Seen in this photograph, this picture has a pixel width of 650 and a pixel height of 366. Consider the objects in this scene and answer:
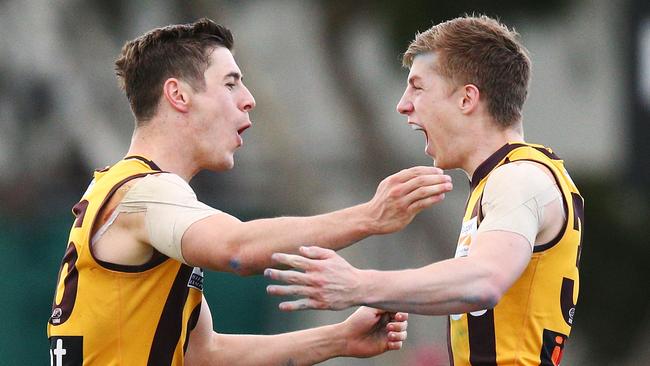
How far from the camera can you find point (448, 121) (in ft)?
17.9

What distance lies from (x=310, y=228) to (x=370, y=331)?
1.22 meters

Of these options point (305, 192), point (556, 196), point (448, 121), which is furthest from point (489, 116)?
point (305, 192)

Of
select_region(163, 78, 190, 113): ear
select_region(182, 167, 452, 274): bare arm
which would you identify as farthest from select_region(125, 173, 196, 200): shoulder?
select_region(163, 78, 190, 113): ear

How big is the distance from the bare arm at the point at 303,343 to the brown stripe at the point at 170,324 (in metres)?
0.61

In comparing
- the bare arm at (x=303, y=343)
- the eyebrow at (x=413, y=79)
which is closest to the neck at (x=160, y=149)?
the bare arm at (x=303, y=343)

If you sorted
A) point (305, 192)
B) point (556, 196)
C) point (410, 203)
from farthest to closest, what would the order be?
point (305, 192)
point (556, 196)
point (410, 203)

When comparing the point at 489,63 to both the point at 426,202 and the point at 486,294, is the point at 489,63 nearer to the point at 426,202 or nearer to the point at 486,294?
the point at 426,202

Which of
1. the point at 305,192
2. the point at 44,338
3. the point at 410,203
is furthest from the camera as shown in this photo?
the point at 305,192

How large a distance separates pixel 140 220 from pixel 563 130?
337 inches

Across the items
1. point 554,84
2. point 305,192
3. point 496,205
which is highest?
point 554,84

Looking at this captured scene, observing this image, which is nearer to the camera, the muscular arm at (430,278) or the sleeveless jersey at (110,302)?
the muscular arm at (430,278)

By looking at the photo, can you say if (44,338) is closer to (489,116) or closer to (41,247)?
(41,247)

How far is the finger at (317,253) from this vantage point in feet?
14.5

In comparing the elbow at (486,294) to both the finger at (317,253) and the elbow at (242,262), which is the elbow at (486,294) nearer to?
the finger at (317,253)
